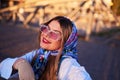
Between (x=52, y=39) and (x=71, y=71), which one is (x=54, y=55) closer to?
(x=52, y=39)

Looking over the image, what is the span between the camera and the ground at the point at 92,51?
8.05 metres

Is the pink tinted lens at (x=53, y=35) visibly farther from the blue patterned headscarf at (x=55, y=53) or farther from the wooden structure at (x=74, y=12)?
the wooden structure at (x=74, y=12)

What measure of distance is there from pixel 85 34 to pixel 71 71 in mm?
12249

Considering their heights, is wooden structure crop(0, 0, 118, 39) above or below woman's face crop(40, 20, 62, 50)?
below

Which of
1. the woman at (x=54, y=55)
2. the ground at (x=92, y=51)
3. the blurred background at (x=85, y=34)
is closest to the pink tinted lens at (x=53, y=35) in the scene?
the woman at (x=54, y=55)

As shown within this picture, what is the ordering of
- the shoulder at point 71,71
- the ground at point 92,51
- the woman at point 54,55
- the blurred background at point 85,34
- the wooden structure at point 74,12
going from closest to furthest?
the shoulder at point 71,71 < the woman at point 54,55 < the ground at point 92,51 < the blurred background at point 85,34 < the wooden structure at point 74,12

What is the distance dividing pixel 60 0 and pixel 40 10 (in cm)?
174

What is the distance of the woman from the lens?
2.37 metres

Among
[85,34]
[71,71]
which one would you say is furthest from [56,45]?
[85,34]

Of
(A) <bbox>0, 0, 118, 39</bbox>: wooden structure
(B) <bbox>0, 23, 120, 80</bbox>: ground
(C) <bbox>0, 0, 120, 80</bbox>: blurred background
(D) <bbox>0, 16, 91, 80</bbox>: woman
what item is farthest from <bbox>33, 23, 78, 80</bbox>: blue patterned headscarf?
(A) <bbox>0, 0, 118, 39</bbox>: wooden structure

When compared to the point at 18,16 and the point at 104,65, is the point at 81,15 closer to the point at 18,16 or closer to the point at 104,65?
the point at 18,16

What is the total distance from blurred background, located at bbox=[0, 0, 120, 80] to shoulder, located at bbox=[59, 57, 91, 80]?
1.93 metres

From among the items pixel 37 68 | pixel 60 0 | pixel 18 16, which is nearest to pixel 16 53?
pixel 60 0

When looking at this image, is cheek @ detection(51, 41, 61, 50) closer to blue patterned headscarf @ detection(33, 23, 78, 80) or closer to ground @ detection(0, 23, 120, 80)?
blue patterned headscarf @ detection(33, 23, 78, 80)
